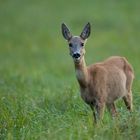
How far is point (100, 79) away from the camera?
1067 cm

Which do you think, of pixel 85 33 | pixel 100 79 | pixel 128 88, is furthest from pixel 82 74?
pixel 128 88

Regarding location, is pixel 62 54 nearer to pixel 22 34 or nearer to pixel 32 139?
pixel 22 34

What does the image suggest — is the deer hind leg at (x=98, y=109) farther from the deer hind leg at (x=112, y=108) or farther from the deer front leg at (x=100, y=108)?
the deer hind leg at (x=112, y=108)

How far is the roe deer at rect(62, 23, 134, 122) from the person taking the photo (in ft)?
34.0

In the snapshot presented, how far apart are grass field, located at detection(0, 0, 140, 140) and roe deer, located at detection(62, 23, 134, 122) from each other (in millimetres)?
182

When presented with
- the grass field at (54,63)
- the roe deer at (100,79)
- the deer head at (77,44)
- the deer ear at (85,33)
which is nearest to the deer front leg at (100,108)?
the roe deer at (100,79)

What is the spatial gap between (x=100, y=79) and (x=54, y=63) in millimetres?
11047

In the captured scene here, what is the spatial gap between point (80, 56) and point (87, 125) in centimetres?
156

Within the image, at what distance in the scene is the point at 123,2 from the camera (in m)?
32.6

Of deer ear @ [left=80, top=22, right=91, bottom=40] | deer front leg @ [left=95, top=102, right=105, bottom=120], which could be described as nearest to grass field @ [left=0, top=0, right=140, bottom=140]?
deer front leg @ [left=95, top=102, right=105, bottom=120]

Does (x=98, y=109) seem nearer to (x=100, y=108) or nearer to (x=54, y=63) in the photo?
(x=100, y=108)

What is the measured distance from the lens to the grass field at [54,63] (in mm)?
9242

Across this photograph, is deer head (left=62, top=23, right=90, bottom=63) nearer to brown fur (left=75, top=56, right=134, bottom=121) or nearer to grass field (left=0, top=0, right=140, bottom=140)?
brown fur (left=75, top=56, right=134, bottom=121)

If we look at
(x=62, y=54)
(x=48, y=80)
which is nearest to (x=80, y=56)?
(x=48, y=80)
